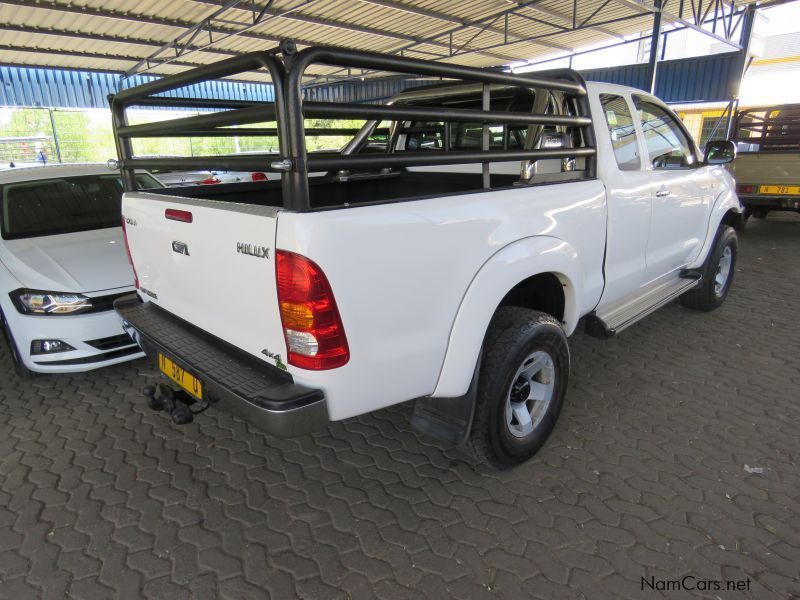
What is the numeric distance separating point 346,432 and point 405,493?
68cm

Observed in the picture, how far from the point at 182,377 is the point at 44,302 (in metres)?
1.76

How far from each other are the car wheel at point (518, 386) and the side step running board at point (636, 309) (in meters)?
0.54

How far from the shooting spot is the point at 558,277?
275 cm

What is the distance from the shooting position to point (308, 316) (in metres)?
1.78

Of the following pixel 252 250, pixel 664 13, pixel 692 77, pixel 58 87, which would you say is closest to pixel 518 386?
pixel 252 250

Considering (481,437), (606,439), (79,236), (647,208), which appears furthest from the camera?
(79,236)

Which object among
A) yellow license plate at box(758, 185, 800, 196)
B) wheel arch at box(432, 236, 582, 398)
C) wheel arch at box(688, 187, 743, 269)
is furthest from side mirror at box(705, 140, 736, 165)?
yellow license plate at box(758, 185, 800, 196)

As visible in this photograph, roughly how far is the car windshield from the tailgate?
183 cm

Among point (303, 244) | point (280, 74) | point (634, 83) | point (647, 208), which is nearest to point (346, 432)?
point (303, 244)

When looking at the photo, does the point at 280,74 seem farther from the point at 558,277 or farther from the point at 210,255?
the point at 558,277

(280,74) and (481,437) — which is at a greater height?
(280,74)

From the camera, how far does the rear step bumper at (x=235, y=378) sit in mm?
1825

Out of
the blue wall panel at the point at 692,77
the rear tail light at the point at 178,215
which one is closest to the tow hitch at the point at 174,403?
the rear tail light at the point at 178,215

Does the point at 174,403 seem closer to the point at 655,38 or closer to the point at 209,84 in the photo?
the point at 655,38
